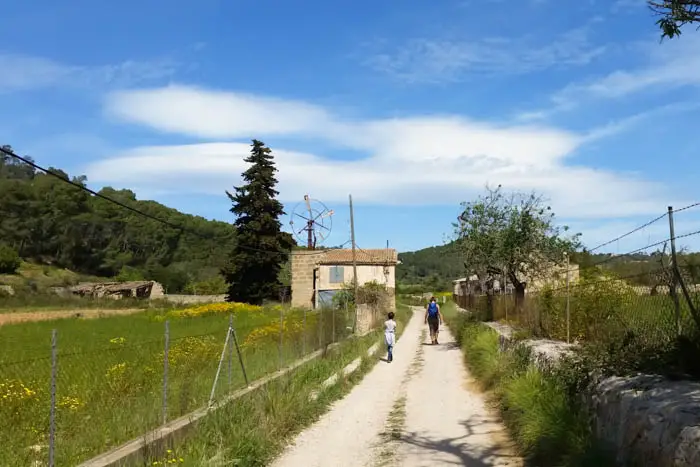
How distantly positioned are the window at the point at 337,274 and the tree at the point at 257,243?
210 inches

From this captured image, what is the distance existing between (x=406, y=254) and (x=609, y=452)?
191 metres

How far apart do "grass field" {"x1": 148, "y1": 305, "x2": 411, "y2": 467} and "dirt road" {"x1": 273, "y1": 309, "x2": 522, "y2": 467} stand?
229 mm

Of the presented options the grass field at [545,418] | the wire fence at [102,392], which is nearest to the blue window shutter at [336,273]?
the wire fence at [102,392]

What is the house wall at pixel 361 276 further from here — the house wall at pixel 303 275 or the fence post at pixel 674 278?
the fence post at pixel 674 278

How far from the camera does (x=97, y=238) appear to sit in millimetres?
101750

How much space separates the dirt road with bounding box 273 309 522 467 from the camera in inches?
315

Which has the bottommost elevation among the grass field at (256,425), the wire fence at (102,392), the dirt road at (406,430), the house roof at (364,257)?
the dirt road at (406,430)

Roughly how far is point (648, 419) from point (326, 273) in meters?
49.8

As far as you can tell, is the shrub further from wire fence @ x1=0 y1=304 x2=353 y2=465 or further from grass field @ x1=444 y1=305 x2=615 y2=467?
wire fence @ x1=0 y1=304 x2=353 y2=465

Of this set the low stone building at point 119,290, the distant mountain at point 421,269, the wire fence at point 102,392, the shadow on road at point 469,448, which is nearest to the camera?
the wire fence at point 102,392

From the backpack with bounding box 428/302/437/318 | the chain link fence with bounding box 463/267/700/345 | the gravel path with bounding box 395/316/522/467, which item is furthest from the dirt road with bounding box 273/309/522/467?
the backpack with bounding box 428/302/437/318

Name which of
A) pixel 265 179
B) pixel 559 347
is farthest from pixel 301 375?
pixel 265 179

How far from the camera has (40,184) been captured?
100938 millimetres

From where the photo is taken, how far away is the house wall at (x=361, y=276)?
5456 centimetres
